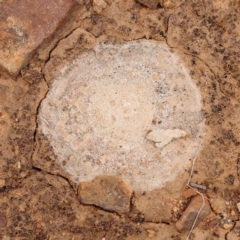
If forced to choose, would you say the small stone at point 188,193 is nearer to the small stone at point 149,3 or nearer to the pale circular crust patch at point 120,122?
the pale circular crust patch at point 120,122

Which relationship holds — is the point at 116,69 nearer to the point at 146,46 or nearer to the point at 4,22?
the point at 146,46

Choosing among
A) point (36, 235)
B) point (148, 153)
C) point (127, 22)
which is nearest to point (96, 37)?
point (127, 22)

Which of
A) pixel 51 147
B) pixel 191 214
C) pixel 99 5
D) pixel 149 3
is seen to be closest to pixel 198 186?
pixel 191 214

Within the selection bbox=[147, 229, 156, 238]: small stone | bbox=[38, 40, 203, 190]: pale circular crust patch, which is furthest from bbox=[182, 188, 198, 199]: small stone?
bbox=[147, 229, 156, 238]: small stone

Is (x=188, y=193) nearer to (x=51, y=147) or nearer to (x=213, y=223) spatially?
(x=213, y=223)

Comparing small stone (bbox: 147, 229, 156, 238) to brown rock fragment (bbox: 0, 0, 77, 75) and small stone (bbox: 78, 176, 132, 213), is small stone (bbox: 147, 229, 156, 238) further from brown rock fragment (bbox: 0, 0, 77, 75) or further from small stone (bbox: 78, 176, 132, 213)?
brown rock fragment (bbox: 0, 0, 77, 75)
